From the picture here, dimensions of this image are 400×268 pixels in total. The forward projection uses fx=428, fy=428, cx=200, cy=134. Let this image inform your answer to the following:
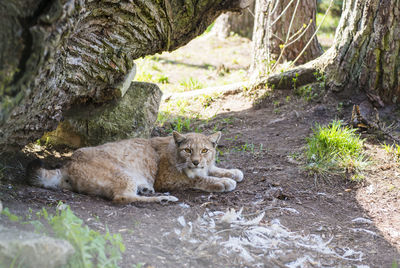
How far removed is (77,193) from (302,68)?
14.2ft

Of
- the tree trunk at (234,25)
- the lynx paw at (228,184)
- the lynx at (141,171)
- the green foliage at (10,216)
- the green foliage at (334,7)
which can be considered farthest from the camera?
the green foliage at (334,7)

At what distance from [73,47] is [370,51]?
401 cm

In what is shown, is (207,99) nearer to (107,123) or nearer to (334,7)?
(107,123)

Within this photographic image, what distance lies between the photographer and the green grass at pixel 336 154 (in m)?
5.10

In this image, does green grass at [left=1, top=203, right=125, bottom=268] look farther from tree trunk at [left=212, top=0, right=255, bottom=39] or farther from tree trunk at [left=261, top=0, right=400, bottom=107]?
tree trunk at [left=212, top=0, right=255, bottom=39]

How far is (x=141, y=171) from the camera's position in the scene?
191 inches

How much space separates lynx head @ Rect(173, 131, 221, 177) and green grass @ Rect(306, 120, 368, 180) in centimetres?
123

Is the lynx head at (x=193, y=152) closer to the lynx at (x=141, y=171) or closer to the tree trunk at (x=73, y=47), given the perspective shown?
the lynx at (x=141, y=171)

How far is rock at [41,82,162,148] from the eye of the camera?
545 centimetres

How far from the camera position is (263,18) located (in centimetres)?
781

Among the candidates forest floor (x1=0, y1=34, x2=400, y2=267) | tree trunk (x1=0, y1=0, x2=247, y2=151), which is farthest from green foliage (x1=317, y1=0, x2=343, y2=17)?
tree trunk (x1=0, y1=0, x2=247, y2=151)

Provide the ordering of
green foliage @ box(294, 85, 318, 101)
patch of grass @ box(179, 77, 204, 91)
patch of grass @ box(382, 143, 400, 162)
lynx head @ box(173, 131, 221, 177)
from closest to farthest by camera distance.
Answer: lynx head @ box(173, 131, 221, 177) < patch of grass @ box(382, 143, 400, 162) < green foliage @ box(294, 85, 318, 101) < patch of grass @ box(179, 77, 204, 91)

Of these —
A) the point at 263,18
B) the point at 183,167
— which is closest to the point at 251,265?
the point at 183,167

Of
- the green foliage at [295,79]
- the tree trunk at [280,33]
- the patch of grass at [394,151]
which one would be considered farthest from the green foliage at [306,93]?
the patch of grass at [394,151]
